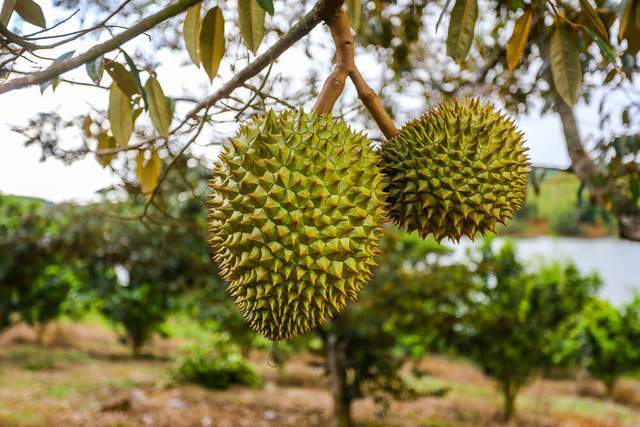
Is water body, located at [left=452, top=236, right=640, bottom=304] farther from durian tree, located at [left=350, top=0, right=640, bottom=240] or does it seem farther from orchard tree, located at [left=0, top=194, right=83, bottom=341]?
orchard tree, located at [left=0, top=194, right=83, bottom=341]

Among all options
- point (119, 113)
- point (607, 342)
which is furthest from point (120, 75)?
point (607, 342)

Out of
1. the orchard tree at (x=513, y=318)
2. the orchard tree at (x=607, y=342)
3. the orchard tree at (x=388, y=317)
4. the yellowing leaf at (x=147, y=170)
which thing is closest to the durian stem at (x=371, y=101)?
the yellowing leaf at (x=147, y=170)

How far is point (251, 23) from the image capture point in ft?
3.18

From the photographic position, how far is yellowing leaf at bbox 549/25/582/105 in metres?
1.11

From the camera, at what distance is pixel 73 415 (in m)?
5.42

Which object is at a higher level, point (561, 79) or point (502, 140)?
point (561, 79)

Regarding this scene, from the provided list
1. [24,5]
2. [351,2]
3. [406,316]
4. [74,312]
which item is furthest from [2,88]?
[74,312]

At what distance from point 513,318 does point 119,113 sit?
5975 millimetres

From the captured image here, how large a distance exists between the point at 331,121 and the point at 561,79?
478mm

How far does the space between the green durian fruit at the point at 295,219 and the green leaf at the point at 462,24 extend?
26 cm

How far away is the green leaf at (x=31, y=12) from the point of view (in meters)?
0.91

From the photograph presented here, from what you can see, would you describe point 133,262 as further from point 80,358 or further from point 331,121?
point 331,121

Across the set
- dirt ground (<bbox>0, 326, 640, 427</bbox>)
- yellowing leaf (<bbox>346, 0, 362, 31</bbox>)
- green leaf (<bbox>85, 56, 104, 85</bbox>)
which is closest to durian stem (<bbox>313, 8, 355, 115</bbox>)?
yellowing leaf (<bbox>346, 0, 362, 31</bbox>)

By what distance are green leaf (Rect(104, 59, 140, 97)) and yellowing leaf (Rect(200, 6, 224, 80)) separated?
0.43 feet
